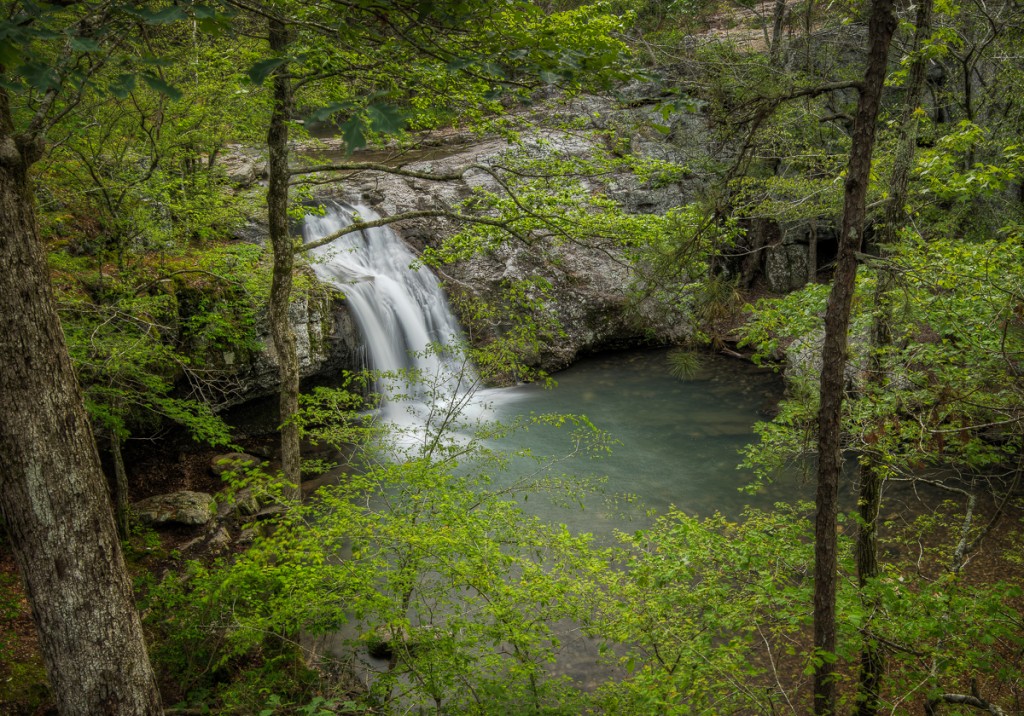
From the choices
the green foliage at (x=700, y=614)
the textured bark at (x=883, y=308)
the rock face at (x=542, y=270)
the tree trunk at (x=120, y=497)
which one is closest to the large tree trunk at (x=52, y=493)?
the green foliage at (x=700, y=614)

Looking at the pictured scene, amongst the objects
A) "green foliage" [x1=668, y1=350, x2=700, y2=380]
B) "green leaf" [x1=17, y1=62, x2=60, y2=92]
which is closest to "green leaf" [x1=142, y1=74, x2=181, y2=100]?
"green leaf" [x1=17, y1=62, x2=60, y2=92]

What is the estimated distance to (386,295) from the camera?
46.2ft

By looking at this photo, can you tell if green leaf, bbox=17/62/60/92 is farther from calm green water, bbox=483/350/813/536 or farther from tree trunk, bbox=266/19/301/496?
calm green water, bbox=483/350/813/536

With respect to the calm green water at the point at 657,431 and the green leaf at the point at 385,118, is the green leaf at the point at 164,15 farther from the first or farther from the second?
the calm green water at the point at 657,431

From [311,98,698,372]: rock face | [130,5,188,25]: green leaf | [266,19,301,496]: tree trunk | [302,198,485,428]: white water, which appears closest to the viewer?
[130,5,188,25]: green leaf

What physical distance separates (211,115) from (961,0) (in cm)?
1282

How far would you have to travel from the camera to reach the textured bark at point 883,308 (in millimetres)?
5051

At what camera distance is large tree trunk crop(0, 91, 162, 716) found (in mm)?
3152

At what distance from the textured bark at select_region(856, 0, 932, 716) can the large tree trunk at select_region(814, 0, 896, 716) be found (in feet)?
3.51

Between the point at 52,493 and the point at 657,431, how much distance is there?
11.4 m

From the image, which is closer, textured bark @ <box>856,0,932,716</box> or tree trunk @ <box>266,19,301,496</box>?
textured bark @ <box>856,0,932,716</box>

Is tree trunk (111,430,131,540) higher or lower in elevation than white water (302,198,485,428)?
lower

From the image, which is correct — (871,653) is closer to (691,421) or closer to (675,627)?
(675,627)

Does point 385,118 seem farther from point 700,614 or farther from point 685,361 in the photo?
point 700,614
